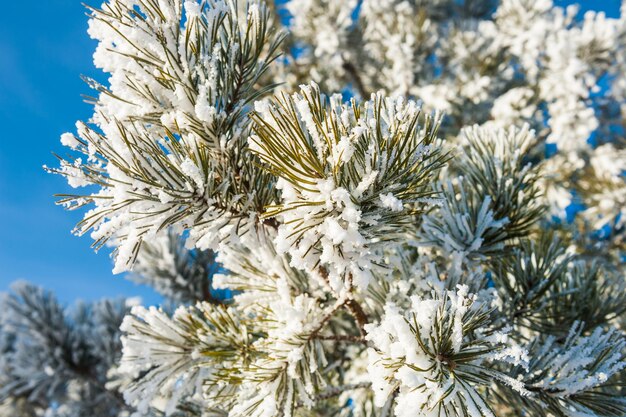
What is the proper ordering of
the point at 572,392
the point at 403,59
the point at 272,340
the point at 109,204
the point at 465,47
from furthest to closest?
1. the point at 465,47
2. the point at 403,59
3. the point at 272,340
4. the point at 572,392
5. the point at 109,204

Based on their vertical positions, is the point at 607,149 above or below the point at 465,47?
below

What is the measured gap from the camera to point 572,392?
1.23m

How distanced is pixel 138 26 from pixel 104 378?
3.97 m

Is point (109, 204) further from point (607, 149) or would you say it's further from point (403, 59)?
point (607, 149)

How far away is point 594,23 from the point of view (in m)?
3.72

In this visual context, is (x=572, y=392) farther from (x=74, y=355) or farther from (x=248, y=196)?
(x=74, y=355)

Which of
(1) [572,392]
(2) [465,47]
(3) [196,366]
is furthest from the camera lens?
(2) [465,47]

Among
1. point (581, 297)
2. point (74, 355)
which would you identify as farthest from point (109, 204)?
point (74, 355)

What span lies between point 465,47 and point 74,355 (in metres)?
4.47

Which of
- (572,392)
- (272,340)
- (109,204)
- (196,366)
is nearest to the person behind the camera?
(109,204)

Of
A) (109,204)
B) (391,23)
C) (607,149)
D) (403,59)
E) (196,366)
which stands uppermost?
(391,23)

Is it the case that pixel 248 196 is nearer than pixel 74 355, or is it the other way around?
pixel 248 196

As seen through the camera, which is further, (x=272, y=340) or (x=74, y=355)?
(x=74, y=355)

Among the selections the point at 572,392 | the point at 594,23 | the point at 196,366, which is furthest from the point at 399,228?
the point at 594,23
